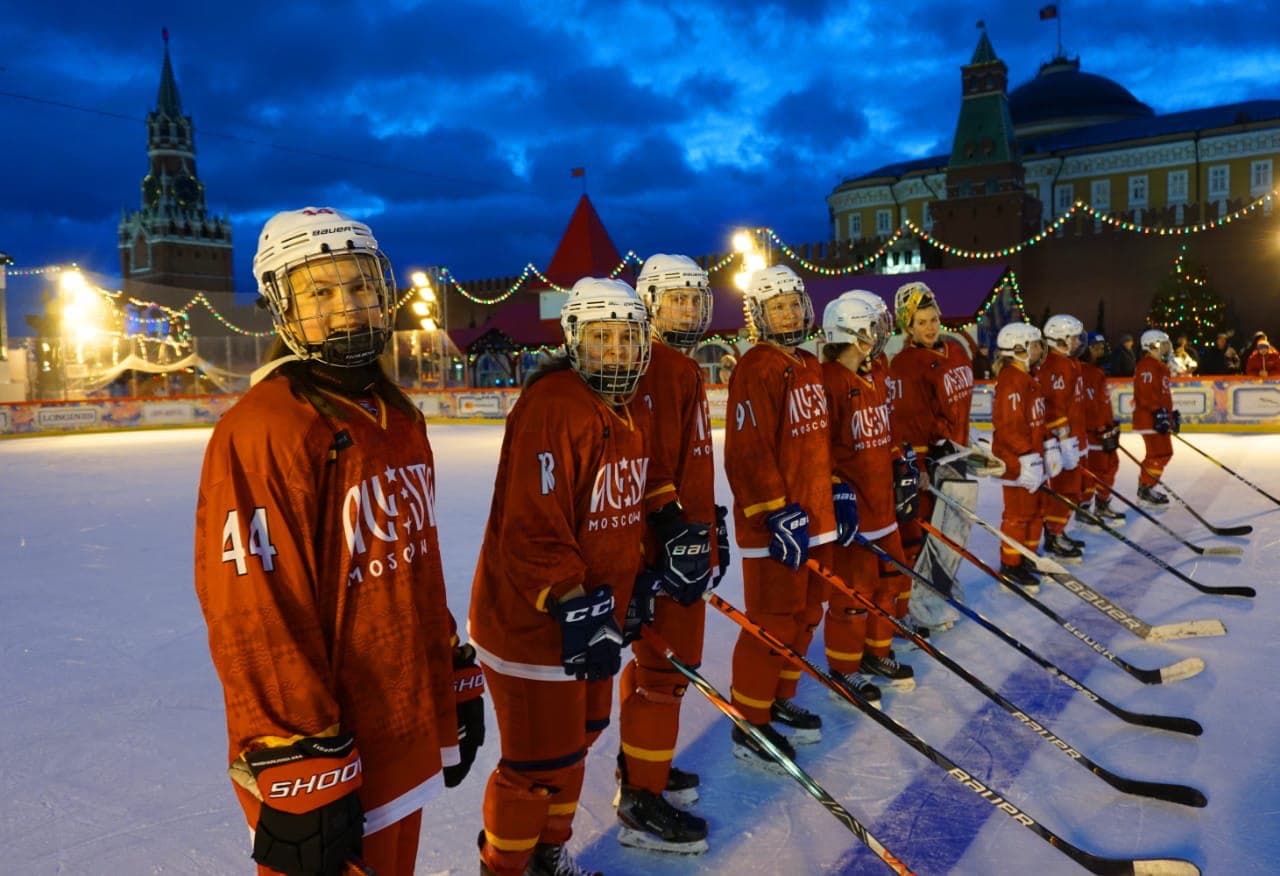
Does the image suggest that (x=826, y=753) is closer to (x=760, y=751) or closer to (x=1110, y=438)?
(x=760, y=751)

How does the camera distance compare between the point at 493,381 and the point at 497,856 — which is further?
the point at 493,381

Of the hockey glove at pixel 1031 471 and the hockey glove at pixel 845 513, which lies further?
the hockey glove at pixel 1031 471

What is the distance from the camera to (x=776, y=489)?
133 inches

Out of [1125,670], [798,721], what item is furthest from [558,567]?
[1125,670]

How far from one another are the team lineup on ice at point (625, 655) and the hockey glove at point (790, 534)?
1 centimetres

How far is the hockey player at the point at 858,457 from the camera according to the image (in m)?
3.91

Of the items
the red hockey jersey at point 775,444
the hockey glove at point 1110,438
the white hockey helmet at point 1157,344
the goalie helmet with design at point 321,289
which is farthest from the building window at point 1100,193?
the goalie helmet with design at point 321,289

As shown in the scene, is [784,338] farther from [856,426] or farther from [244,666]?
[244,666]

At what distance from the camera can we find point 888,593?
4387mm

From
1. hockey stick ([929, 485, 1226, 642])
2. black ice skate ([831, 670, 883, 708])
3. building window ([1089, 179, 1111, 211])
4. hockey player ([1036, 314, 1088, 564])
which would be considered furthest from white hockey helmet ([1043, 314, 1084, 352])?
building window ([1089, 179, 1111, 211])

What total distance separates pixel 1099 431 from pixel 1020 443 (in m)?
2.60

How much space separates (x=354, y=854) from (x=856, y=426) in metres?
2.87

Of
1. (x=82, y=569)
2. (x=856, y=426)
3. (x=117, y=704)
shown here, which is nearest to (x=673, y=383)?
(x=856, y=426)

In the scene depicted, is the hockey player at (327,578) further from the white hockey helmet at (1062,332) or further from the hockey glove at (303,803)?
the white hockey helmet at (1062,332)
